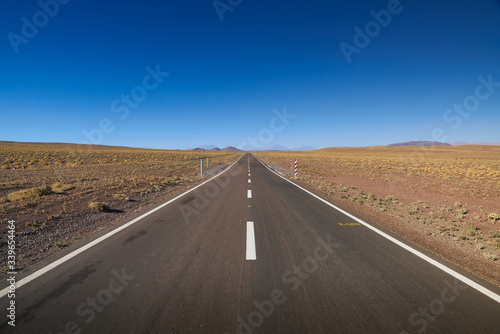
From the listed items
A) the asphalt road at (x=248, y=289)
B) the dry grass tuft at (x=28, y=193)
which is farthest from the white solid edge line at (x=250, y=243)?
the dry grass tuft at (x=28, y=193)

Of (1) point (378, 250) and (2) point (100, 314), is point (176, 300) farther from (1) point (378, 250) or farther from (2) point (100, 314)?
(1) point (378, 250)

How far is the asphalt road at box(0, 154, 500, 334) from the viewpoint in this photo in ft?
7.91

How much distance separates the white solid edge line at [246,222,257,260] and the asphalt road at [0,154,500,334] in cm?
2

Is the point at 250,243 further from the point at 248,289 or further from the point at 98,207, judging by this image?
the point at 98,207

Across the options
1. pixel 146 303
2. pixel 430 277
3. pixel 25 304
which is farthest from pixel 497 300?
pixel 25 304

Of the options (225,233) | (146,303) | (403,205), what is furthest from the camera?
(403,205)

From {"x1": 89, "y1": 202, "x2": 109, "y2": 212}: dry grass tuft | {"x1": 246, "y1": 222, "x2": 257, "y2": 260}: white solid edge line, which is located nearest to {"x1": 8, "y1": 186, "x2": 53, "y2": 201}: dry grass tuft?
{"x1": 89, "y1": 202, "x2": 109, "y2": 212}: dry grass tuft

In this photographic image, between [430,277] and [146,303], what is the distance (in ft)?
14.0

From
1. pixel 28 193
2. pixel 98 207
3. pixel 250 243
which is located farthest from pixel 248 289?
pixel 28 193

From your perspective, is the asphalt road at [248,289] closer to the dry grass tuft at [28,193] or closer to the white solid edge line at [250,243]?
the white solid edge line at [250,243]

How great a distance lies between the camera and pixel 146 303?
273 cm

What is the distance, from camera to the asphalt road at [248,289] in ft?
7.91

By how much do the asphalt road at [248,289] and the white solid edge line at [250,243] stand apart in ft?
0.08

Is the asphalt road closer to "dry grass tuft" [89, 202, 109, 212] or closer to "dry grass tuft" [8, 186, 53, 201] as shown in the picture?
"dry grass tuft" [89, 202, 109, 212]
